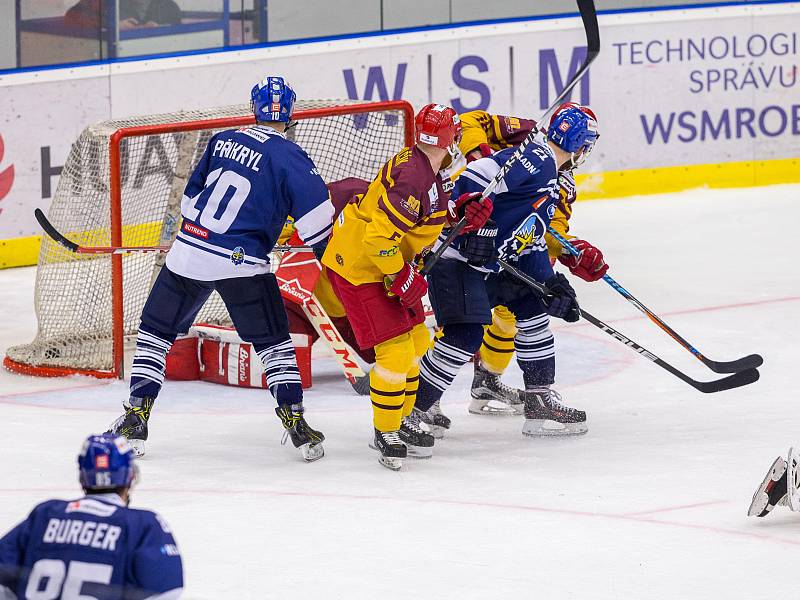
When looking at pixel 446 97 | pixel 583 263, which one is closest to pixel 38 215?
pixel 583 263

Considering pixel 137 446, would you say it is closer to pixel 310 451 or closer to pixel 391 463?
pixel 310 451

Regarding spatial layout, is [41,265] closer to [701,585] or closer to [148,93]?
[148,93]

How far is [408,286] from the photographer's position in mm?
4086

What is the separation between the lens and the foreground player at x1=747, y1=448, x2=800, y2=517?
11.8 ft

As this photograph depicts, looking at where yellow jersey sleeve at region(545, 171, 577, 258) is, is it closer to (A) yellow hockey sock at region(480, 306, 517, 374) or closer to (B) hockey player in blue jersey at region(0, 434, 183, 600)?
(A) yellow hockey sock at region(480, 306, 517, 374)

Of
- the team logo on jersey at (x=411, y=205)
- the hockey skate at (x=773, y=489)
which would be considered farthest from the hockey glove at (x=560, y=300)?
the hockey skate at (x=773, y=489)

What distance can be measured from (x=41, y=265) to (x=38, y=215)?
0.78 m

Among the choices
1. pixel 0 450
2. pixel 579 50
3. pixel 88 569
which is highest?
pixel 579 50

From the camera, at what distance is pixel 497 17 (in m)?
9.16

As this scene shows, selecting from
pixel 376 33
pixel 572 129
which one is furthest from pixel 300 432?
pixel 376 33

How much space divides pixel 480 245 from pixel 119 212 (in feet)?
4.92

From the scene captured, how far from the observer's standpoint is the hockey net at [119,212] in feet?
17.8

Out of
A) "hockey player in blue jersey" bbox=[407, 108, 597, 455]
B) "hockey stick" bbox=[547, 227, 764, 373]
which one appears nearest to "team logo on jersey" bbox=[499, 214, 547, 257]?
"hockey player in blue jersey" bbox=[407, 108, 597, 455]

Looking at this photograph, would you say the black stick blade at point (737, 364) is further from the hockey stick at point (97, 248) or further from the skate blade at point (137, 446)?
the skate blade at point (137, 446)
